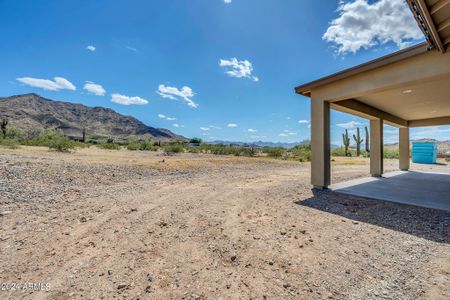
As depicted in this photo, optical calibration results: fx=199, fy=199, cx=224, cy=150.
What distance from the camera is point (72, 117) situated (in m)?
88.1

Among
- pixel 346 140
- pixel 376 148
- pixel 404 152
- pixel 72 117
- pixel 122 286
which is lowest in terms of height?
pixel 122 286

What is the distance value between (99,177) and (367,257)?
744 centimetres

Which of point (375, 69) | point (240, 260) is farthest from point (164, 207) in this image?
point (375, 69)

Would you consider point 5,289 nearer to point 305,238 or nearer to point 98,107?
point 305,238

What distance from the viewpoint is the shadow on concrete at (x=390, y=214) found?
315cm

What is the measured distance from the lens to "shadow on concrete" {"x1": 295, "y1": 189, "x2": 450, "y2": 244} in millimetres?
3152

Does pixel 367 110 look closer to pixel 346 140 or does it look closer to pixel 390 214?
pixel 390 214

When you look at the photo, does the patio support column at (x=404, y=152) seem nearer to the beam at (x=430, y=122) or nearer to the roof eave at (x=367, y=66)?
the beam at (x=430, y=122)

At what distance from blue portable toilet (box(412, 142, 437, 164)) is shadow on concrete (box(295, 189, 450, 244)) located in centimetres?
1647

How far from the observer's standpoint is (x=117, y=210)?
3.93m

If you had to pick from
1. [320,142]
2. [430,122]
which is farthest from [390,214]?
[430,122]

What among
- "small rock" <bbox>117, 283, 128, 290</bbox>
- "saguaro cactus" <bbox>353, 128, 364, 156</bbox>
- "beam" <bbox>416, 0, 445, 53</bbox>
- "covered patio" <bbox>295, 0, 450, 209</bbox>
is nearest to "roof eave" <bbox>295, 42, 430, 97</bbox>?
"covered patio" <bbox>295, 0, 450, 209</bbox>

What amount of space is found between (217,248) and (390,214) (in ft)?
11.7

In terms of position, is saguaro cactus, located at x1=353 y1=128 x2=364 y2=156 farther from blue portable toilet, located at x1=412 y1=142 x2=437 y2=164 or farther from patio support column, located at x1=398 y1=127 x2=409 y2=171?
patio support column, located at x1=398 y1=127 x2=409 y2=171
